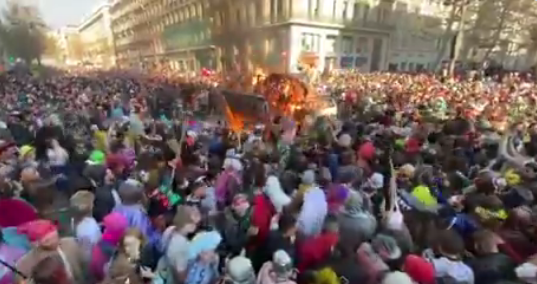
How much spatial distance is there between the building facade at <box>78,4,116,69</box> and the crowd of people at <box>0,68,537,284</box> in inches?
360

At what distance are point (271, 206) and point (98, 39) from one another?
1530cm

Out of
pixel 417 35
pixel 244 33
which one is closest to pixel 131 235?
pixel 244 33

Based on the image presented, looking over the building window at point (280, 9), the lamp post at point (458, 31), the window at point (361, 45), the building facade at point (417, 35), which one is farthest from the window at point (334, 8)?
the lamp post at point (458, 31)

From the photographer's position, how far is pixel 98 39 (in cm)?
1725

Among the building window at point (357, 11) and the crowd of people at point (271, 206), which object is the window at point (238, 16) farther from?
the crowd of people at point (271, 206)

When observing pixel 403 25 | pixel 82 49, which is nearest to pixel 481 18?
pixel 403 25

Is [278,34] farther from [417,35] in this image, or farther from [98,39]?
[417,35]

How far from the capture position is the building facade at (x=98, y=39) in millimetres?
16577

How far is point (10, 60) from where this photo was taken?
19.3 m

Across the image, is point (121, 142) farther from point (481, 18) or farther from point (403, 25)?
point (481, 18)

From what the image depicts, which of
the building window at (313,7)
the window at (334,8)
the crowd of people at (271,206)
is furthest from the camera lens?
the window at (334,8)

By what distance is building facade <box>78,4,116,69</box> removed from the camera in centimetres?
1658

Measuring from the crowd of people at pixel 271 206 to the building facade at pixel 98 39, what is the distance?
9.15 metres

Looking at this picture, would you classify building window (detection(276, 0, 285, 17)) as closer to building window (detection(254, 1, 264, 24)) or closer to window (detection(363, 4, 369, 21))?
building window (detection(254, 1, 264, 24))
